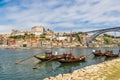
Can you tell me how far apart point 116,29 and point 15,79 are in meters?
105

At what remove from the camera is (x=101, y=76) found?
2052 centimetres

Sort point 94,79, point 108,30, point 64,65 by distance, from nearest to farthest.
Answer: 1. point 94,79
2. point 64,65
3. point 108,30

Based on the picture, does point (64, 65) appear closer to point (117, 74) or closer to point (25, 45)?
point (117, 74)

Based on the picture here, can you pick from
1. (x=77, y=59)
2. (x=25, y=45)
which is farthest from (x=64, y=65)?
(x=25, y=45)

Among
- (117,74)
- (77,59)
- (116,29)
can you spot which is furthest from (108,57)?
(116,29)

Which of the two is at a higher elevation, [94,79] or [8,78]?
[94,79]

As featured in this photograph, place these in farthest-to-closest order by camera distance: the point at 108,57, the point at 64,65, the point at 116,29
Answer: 1. the point at 116,29
2. the point at 108,57
3. the point at 64,65

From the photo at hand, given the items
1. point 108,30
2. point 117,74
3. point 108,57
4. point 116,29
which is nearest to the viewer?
point 117,74

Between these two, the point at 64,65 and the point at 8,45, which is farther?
the point at 8,45

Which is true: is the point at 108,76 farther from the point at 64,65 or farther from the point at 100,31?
the point at 100,31

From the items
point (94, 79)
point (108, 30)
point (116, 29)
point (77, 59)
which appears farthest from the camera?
point (108, 30)

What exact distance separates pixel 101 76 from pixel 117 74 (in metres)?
1.71

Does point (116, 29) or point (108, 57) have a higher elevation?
point (116, 29)

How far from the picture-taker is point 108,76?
20.4m
